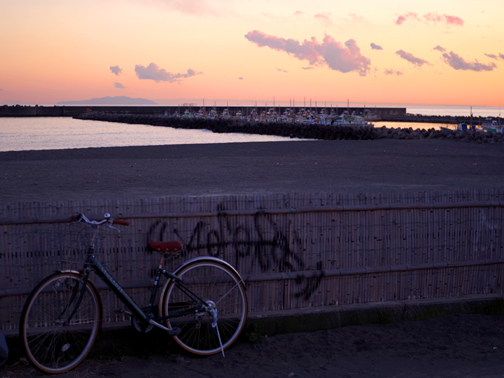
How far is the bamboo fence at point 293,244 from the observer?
198 inches

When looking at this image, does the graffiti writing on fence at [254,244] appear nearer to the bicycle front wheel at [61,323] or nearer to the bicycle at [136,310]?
the bicycle at [136,310]

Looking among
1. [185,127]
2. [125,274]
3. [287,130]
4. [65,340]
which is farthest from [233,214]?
[185,127]

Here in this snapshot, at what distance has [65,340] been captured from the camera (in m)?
4.82

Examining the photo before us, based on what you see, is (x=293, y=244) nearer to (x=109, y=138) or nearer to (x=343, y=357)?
(x=343, y=357)

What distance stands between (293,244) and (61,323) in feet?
7.89

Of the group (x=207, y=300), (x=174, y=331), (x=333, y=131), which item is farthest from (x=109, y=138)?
(x=174, y=331)

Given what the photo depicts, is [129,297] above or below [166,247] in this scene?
below

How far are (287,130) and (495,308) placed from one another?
57.0 metres

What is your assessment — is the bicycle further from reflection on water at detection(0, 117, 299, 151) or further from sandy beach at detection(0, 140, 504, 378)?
reflection on water at detection(0, 117, 299, 151)

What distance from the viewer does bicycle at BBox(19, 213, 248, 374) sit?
452 centimetres

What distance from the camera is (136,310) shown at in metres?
4.73

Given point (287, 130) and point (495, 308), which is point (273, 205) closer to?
point (495, 308)

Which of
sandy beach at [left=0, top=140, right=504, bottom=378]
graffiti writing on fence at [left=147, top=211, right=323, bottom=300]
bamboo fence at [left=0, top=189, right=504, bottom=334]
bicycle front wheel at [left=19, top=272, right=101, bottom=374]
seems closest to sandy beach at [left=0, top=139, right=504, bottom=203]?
sandy beach at [left=0, top=140, right=504, bottom=378]

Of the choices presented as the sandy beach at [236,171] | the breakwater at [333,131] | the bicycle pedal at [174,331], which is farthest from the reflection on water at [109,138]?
the bicycle pedal at [174,331]
